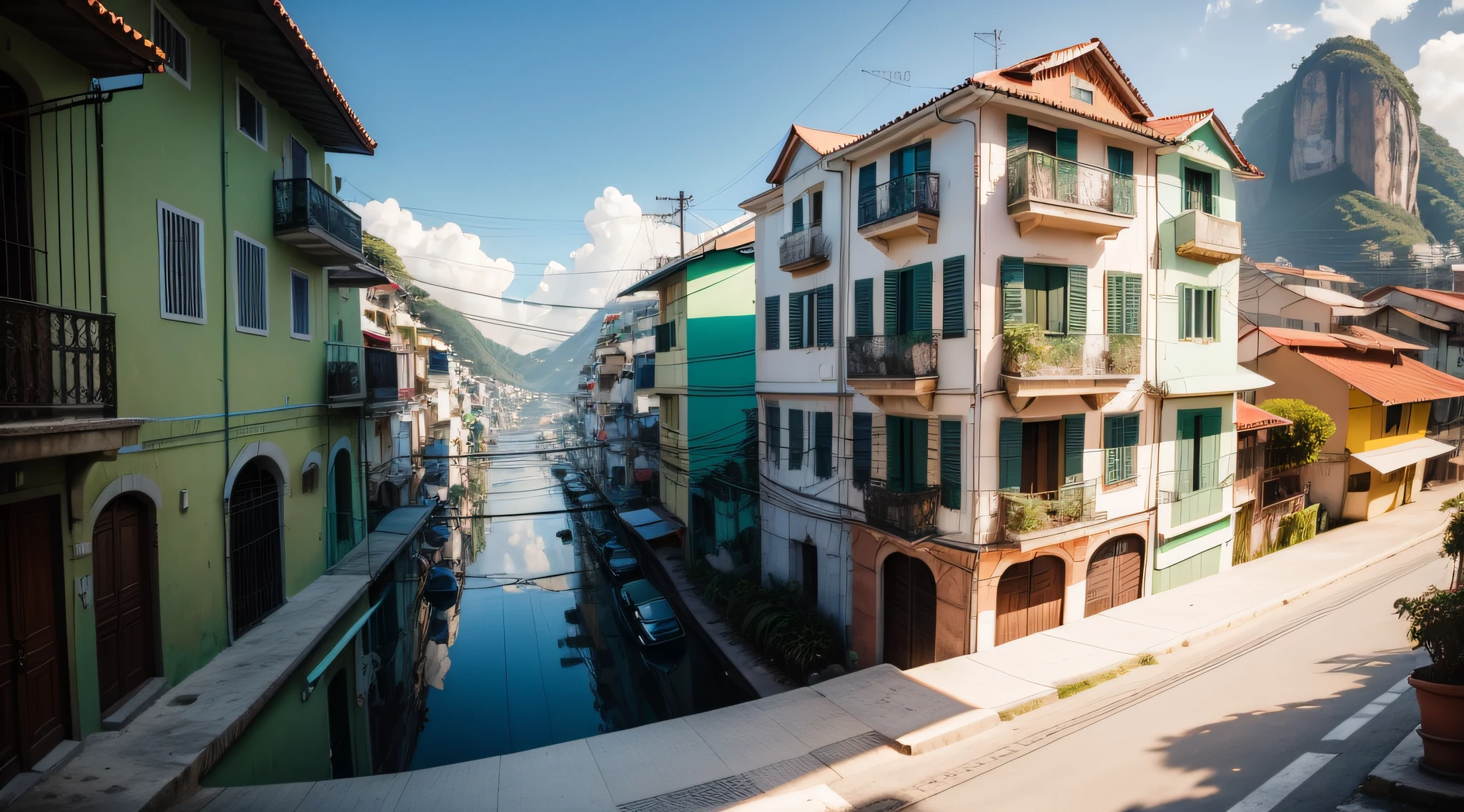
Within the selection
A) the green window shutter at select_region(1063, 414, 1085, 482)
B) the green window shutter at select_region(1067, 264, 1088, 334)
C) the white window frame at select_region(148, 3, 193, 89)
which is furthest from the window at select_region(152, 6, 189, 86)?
the green window shutter at select_region(1063, 414, 1085, 482)

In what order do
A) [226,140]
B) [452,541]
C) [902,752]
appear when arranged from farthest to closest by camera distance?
[452,541] < [226,140] < [902,752]

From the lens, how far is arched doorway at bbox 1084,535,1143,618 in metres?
15.7

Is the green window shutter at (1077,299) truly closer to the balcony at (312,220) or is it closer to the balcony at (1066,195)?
the balcony at (1066,195)

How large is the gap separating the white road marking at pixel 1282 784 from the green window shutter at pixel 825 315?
11.7 m

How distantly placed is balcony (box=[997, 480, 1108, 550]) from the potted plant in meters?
6.53

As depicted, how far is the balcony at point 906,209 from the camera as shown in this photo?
1380 cm

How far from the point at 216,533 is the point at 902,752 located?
11.2m

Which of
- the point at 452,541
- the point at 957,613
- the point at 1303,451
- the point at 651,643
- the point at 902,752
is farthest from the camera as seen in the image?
the point at 452,541

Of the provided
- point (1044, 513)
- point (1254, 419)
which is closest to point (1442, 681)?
point (1044, 513)

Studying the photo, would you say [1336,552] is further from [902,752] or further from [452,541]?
[452,541]

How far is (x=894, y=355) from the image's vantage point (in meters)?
14.3

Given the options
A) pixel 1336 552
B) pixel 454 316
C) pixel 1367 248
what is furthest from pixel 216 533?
pixel 454 316

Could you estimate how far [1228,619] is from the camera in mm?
14594

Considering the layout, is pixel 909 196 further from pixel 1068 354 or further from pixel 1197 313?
pixel 1197 313
